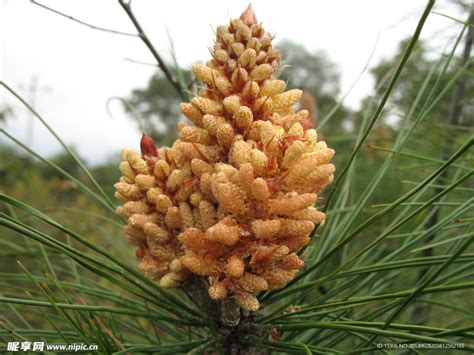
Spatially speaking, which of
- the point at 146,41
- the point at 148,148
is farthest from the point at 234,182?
the point at 146,41

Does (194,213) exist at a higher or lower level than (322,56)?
lower

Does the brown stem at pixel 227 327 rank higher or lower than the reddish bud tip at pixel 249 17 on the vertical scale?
lower

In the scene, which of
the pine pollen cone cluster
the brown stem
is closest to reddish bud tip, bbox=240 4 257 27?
the pine pollen cone cluster

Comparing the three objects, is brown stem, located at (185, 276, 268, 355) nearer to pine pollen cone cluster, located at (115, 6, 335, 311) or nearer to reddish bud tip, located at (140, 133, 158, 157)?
pine pollen cone cluster, located at (115, 6, 335, 311)

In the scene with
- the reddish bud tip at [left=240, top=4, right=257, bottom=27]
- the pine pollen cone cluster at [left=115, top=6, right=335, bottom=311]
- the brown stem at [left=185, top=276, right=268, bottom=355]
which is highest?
the reddish bud tip at [left=240, top=4, right=257, bottom=27]

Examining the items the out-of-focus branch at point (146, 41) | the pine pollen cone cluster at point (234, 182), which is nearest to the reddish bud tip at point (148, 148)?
the pine pollen cone cluster at point (234, 182)

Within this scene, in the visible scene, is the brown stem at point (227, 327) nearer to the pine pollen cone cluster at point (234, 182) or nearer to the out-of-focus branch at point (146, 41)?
the pine pollen cone cluster at point (234, 182)

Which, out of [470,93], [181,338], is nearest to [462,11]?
[470,93]

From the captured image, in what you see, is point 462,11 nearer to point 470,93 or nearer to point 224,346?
point 470,93
